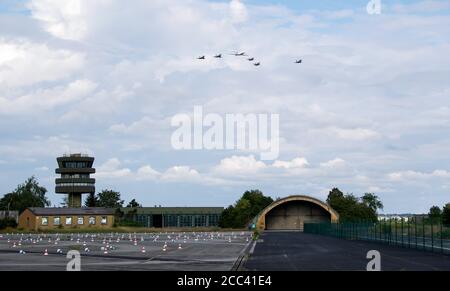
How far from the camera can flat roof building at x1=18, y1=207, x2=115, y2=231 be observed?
5965 inches

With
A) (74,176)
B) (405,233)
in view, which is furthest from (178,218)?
(405,233)

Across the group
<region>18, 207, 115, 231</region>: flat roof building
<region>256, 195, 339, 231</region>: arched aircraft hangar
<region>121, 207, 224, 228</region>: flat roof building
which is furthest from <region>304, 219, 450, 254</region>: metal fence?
<region>121, 207, 224, 228</region>: flat roof building

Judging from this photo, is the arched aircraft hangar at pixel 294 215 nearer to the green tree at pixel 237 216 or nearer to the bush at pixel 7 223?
the green tree at pixel 237 216

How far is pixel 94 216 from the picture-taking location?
15562 cm

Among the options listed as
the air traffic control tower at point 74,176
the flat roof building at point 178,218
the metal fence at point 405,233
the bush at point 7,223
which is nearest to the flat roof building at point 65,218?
the bush at point 7,223

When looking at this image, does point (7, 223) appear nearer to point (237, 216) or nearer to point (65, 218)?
point (65, 218)

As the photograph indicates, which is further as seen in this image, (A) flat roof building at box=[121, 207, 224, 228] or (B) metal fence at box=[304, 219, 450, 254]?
(A) flat roof building at box=[121, 207, 224, 228]

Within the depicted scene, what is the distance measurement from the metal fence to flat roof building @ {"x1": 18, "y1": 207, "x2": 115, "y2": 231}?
77.5m

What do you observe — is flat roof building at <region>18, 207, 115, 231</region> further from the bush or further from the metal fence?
the metal fence

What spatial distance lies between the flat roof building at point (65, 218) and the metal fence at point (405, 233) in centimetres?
7750

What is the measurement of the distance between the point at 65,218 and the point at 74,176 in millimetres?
32978

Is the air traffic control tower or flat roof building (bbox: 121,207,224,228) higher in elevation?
the air traffic control tower

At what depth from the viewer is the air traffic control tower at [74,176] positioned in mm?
184500
